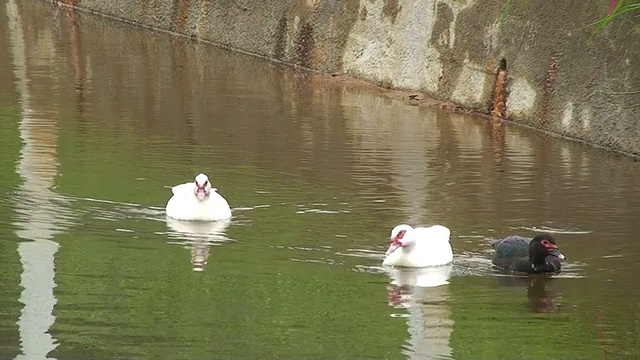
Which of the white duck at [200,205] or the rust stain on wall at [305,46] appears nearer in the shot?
the white duck at [200,205]

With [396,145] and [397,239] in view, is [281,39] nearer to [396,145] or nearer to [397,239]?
[396,145]

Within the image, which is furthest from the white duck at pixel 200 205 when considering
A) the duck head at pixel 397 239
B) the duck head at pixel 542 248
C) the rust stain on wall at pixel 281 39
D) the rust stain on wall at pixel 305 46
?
the rust stain on wall at pixel 281 39

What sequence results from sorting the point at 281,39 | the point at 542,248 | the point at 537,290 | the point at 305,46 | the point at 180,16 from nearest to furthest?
the point at 537,290 < the point at 542,248 < the point at 305,46 < the point at 281,39 < the point at 180,16

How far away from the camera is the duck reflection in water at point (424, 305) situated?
8.97 m

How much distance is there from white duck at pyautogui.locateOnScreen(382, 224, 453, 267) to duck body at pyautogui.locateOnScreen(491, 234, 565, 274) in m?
0.37

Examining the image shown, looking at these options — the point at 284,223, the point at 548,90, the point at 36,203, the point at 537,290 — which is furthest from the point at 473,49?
the point at 537,290

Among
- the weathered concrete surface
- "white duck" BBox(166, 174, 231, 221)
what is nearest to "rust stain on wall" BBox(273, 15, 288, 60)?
the weathered concrete surface

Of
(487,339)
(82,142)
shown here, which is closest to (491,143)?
(82,142)

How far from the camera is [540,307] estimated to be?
10.3 m

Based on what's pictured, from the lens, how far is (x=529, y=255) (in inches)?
446

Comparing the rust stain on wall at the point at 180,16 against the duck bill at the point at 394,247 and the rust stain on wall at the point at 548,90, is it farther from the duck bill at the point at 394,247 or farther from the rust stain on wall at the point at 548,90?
the duck bill at the point at 394,247

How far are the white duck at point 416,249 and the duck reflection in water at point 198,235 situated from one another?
1252 millimetres

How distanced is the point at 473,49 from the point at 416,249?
7.78 meters

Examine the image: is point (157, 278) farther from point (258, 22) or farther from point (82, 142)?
point (258, 22)
